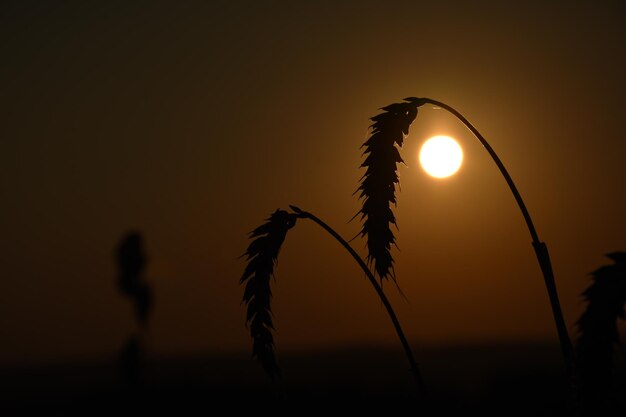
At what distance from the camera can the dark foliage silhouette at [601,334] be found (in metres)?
2.24

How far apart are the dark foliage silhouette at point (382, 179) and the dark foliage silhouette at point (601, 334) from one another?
1.28m

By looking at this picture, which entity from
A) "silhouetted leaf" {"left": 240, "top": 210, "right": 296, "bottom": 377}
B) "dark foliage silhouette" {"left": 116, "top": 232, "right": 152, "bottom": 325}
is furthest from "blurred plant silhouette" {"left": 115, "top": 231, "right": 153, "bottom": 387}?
"silhouetted leaf" {"left": 240, "top": 210, "right": 296, "bottom": 377}

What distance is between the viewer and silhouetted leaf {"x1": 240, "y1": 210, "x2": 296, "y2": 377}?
3.93 meters

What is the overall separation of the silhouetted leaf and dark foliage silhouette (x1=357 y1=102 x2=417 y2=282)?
0.55 m

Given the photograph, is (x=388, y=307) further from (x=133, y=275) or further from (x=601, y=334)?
(x=133, y=275)

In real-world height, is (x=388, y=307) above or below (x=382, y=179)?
below

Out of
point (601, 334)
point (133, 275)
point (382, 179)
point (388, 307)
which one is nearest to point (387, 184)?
point (382, 179)

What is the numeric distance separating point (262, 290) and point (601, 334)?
6.60ft

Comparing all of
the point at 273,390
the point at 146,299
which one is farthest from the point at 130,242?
the point at 273,390

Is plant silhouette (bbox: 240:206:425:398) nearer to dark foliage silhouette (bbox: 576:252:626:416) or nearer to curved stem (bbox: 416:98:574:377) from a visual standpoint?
curved stem (bbox: 416:98:574:377)

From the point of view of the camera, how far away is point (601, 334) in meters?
2.27

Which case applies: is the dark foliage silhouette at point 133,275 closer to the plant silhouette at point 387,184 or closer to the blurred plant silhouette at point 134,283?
the blurred plant silhouette at point 134,283

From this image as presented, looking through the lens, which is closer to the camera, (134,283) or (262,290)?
(262,290)

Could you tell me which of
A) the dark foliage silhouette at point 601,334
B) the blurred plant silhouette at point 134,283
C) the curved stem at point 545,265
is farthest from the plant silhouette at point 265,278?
the blurred plant silhouette at point 134,283
